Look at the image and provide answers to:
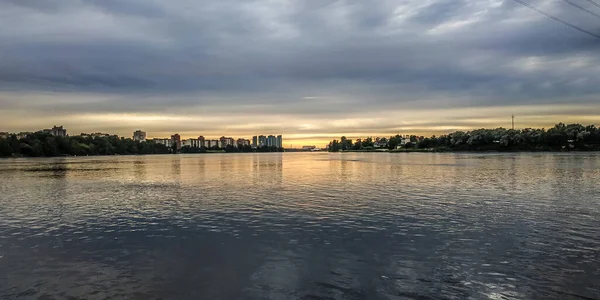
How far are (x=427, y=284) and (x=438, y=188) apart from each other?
28.5m

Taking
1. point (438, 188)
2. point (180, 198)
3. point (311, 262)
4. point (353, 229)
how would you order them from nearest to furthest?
point (311, 262), point (353, 229), point (180, 198), point (438, 188)

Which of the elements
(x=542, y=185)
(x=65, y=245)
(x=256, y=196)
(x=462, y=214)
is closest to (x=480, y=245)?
(x=462, y=214)

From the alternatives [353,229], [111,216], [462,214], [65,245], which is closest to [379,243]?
[353,229]

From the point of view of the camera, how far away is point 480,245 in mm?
17891

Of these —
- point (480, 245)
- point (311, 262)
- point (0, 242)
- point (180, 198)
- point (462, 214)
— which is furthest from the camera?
point (180, 198)

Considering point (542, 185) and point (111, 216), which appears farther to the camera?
point (542, 185)

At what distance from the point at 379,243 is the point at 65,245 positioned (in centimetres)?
1443

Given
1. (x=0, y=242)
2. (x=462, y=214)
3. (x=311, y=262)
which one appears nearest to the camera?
(x=311, y=262)

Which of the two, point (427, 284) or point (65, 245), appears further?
point (65, 245)

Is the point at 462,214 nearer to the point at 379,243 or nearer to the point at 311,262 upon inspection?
the point at 379,243

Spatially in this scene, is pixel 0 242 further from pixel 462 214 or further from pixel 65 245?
pixel 462 214

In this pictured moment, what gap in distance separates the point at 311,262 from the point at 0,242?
1529 centimetres

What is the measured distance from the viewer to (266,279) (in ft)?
46.1

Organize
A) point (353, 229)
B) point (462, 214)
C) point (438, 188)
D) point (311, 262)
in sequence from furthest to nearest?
point (438, 188), point (462, 214), point (353, 229), point (311, 262)
